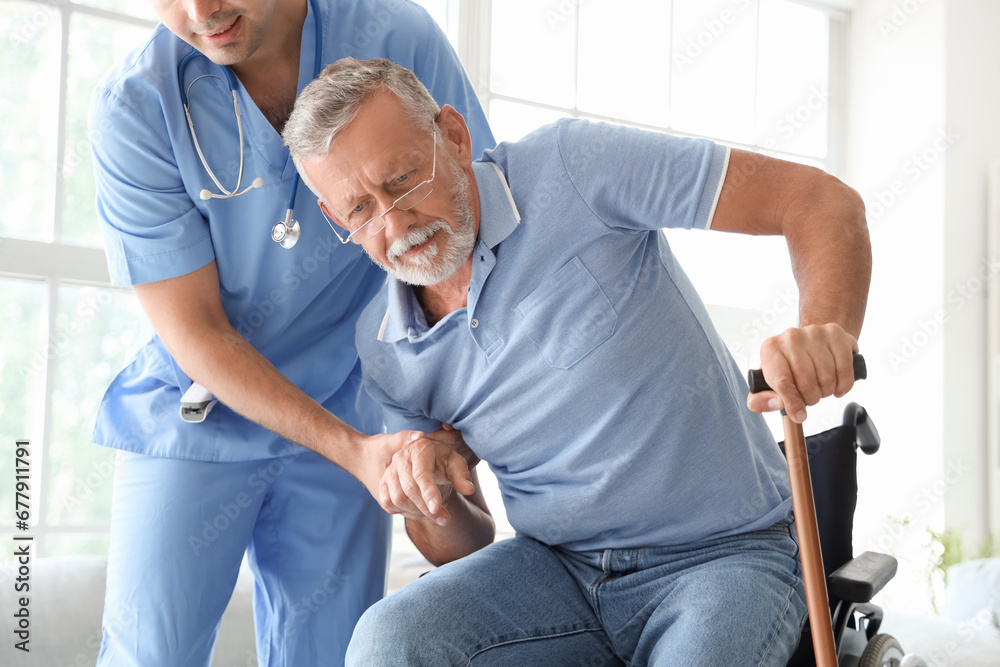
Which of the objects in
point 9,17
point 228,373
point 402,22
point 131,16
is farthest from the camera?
point 131,16

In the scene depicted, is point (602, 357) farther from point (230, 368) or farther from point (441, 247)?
point (230, 368)

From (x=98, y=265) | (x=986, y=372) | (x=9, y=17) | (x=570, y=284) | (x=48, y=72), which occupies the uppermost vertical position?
(x=9, y=17)

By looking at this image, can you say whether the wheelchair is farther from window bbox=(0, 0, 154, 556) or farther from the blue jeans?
window bbox=(0, 0, 154, 556)

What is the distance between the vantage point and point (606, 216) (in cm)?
128

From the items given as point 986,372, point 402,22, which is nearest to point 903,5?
point 986,372

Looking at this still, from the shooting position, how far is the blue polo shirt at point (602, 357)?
122 cm

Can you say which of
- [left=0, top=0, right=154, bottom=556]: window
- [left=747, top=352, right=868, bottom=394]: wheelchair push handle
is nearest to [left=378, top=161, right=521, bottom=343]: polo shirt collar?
[left=747, top=352, right=868, bottom=394]: wheelchair push handle

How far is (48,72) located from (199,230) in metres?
1.38

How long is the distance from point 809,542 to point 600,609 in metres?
0.43

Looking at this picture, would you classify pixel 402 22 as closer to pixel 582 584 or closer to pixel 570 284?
pixel 570 284

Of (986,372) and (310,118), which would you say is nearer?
(310,118)

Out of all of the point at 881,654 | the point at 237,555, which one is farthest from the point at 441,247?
the point at 881,654

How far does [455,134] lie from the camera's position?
4.61 feet

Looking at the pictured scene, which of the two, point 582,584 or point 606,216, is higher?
point 606,216
